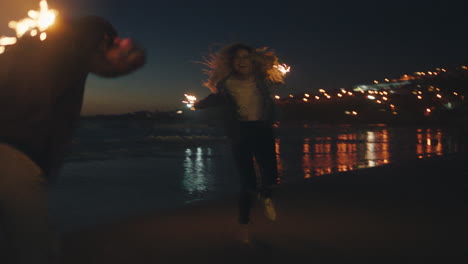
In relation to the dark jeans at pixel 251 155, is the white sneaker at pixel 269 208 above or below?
below

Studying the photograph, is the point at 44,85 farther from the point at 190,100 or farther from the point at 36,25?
the point at 190,100

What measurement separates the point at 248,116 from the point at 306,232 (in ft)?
4.25

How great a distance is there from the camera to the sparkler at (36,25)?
2.01 metres

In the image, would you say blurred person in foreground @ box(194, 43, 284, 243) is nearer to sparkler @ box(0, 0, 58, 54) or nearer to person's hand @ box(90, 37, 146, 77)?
person's hand @ box(90, 37, 146, 77)

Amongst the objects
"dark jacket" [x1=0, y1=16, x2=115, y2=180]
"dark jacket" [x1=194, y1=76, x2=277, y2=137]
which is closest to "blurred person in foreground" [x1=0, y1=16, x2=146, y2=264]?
"dark jacket" [x1=0, y1=16, x2=115, y2=180]

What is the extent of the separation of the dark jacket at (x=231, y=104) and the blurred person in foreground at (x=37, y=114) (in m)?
2.05

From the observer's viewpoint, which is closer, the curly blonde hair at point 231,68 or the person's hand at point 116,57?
the person's hand at point 116,57

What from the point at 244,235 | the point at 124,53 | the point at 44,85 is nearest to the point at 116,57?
the point at 124,53

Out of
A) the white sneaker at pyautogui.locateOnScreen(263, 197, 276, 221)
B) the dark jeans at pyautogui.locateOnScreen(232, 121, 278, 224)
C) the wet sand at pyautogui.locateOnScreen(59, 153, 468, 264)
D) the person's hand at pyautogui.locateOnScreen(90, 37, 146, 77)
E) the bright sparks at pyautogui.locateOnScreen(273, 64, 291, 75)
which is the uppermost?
the bright sparks at pyautogui.locateOnScreen(273, 64, 291, 75)

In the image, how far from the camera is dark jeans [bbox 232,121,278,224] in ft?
13.5

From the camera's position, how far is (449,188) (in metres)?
6.39

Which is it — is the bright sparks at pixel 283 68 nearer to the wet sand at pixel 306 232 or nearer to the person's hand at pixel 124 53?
the wet sand at pixel 306 232

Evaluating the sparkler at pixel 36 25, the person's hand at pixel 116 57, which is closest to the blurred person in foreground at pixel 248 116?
the person's hand at pixel 116 57

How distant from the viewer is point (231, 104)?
13.7 ft
